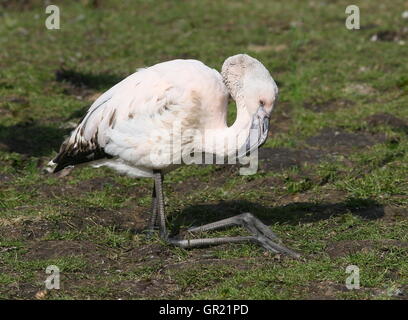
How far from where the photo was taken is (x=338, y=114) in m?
9.15

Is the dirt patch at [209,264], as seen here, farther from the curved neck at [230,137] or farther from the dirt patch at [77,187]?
the dirt patch at [77,187]

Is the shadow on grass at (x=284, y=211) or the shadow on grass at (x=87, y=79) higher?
the shadow on grass at (x=87, y=79)

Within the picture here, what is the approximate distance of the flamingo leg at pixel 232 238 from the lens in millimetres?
5933

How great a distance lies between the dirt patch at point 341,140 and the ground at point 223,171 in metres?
0.02

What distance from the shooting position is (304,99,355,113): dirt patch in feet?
30.8

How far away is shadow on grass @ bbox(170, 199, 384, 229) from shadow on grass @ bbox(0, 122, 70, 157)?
6.73ft

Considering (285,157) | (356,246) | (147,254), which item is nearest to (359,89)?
(285,157)

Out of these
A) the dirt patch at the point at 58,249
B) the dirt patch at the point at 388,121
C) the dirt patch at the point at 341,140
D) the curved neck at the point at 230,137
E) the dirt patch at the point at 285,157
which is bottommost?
the dirt patch at the point at 58,249

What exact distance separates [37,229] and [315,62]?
216 inches

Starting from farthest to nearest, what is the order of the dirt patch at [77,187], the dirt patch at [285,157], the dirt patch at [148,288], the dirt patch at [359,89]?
the dirt patch at [359,89]
the dirt patch at [285,157]
the dirt patch at [77,187]
the dirt patch at [148,288]

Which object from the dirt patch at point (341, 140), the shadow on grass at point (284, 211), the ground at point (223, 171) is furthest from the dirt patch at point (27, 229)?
the dirt patch at point (341, 140)

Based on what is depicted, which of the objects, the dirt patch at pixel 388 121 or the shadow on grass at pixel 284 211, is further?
the dirt patch at pixel 388 121

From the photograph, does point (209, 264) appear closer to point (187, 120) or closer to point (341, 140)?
point (187, 120)

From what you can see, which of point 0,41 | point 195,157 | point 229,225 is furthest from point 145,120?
point 0,41
